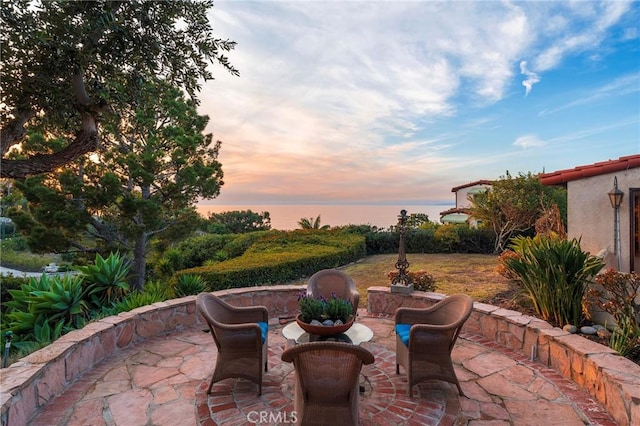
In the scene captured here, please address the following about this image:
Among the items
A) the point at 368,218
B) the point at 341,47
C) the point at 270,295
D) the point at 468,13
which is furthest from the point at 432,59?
the point at 368,218

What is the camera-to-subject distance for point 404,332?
3350mm

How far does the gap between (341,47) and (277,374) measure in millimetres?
5954

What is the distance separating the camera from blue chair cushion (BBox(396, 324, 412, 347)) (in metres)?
3.21

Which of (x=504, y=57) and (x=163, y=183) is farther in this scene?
(x=163, y=183)

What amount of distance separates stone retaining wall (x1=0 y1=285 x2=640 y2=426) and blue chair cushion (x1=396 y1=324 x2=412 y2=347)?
161cm

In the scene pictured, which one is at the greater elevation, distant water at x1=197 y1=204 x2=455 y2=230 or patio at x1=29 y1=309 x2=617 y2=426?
distant water at x1=197 y1=204 x2=455 y2=230

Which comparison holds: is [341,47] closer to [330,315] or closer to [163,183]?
[330,315]

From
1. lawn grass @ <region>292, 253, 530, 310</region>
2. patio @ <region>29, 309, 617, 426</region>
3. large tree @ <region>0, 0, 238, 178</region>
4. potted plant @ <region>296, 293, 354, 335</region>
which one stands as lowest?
patio @ <region>29, 309, 617, 426</region>

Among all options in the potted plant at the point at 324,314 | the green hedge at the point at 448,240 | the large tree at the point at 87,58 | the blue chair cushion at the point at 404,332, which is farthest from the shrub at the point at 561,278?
the green hedge at the point at 448,240

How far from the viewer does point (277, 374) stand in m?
3.53

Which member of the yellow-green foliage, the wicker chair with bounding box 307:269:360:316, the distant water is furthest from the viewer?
the distant water

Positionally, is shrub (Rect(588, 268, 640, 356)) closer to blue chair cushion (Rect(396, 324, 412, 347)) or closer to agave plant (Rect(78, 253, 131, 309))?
blue chair cushion (Rect(396, 324, 412, 347))

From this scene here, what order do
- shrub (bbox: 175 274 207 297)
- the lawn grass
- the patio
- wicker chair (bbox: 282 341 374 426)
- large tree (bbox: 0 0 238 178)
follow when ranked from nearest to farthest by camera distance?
wicker chair (bbox: 282 341 374 426)
the patio
large tree (bbox: 0 0 238 178)
shrub (bbox: 175 274 207 297)
the lawn grass

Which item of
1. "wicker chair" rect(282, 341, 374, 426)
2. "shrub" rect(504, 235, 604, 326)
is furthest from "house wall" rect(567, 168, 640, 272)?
"wicker chair" rect(282, 341, 374, 426)
